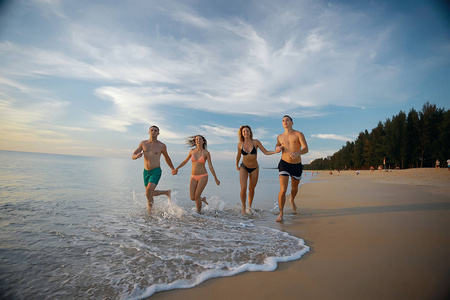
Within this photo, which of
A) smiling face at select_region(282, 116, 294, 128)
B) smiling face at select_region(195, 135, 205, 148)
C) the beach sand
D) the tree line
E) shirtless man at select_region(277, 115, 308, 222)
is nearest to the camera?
the beach sand

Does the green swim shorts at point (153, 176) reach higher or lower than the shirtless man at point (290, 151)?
lower

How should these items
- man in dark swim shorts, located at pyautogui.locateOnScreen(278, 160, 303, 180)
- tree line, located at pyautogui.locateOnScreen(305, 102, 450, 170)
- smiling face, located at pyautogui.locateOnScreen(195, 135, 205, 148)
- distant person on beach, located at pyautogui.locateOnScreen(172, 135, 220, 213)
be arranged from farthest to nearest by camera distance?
tree line, located at pyautogui.locateOnScreen(305, 102, 450, 170)
smiling face, located at pyautogui.locateOnScreen(195, 135, 205, 148)
distant person on beach, located at pyautogui.locateOnScreen(172, 135, 220, 213)
man in dark swim shorts, located at pyautogui.locateOnScreen(278, 160, 303, 180)

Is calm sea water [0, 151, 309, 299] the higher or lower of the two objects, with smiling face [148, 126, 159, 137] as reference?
lower

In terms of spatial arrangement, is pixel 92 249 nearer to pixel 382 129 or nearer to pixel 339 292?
pixel 339 292

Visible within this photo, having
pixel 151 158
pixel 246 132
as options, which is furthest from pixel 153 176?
pixel 246 132

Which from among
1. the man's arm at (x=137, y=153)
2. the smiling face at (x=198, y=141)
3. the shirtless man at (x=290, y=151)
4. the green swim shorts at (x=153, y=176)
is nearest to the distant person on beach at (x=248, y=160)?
the shirtless man at (x=290, y=151)

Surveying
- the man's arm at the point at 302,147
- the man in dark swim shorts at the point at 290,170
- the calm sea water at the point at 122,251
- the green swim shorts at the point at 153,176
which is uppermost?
the man's arm at the point at 302,147

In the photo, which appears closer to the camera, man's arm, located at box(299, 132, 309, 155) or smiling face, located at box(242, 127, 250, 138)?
man's arm, located at box(299, 132, 309, 155)

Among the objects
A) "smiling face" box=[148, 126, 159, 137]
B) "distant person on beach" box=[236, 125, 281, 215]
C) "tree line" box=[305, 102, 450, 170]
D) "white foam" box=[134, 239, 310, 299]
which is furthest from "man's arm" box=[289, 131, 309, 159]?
"tree line" box=[305, 102, 450, 170]

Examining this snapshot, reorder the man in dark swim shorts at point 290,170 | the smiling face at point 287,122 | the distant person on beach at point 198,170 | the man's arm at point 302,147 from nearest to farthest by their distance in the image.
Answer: the man's arm at point 302,147 < the man in dark swim shorts at point 290,170 < the smiling face at point 287,122 < the distant person on beach at point 198,170

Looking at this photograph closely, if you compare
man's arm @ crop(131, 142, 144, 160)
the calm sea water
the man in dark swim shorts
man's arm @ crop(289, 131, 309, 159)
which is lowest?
the calm sea water

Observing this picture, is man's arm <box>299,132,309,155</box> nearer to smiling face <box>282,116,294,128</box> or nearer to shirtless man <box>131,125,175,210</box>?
smiling face <box>282,116,294,128</box>

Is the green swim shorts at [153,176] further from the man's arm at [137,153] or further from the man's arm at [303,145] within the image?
the man's arm at [303,145]

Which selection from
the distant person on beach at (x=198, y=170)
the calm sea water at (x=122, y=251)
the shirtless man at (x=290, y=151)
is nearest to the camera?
the calm sea water at (x=122, y=251)
